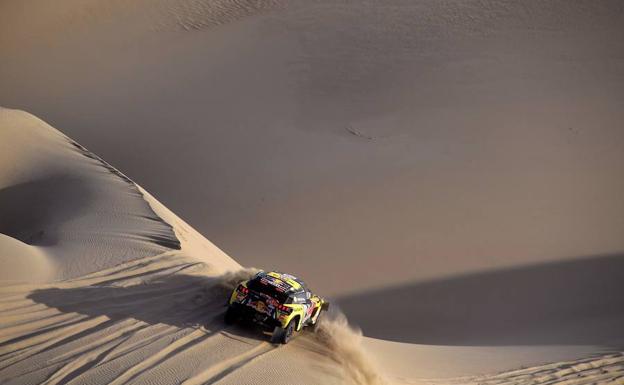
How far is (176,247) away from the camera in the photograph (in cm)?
1227

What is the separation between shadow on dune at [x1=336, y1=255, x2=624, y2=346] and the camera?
15.1 metres

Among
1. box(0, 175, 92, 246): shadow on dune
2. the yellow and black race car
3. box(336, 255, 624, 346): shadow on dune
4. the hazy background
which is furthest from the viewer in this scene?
the hazy background

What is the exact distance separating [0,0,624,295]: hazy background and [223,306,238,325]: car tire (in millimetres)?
5896

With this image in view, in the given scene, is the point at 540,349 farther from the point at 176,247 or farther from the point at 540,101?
the point at 540,101

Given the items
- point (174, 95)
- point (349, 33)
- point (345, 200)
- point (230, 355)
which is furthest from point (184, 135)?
point (230, 355)

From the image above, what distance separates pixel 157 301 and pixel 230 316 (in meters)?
1.28

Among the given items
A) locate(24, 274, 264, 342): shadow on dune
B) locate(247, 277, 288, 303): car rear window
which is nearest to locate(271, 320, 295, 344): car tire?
locate(24, 274, 264, 342): shadow on dune

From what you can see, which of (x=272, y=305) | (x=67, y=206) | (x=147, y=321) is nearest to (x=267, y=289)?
(x=272, y=305)

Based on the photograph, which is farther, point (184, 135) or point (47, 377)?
point (184, 135)

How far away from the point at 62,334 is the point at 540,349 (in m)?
9.65

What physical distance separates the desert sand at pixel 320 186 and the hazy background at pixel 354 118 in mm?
92

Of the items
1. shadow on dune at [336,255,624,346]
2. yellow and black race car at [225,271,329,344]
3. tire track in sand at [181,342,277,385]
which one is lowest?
tire track in sand at [181,342,277,385]

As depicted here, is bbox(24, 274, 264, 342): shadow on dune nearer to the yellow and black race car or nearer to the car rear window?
the yellow and black race car

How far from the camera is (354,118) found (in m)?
23.2
